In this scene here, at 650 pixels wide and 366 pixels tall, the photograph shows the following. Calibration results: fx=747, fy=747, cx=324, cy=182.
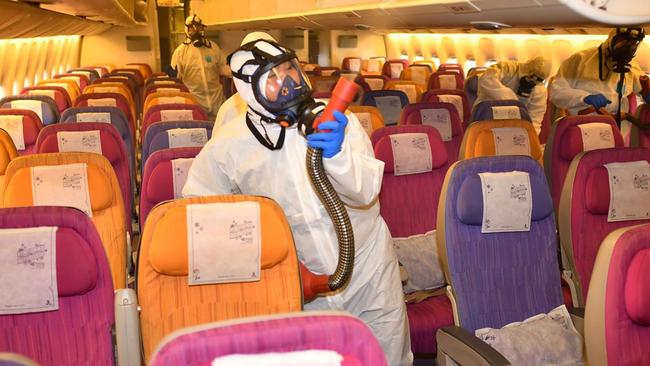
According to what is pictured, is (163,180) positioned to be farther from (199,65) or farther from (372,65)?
(372,65)

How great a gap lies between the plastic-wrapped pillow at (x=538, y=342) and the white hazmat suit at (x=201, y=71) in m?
8.73

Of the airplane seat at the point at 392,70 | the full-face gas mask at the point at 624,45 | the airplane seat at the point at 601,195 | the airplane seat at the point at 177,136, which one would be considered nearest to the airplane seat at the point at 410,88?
the full-face gas mask at the point at 624,45

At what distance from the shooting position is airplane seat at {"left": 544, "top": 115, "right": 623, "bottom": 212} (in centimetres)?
430

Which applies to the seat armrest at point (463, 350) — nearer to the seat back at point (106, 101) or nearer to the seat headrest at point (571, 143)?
the seat headrest at point (571, 143)

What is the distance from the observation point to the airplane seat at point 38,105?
21.5ft

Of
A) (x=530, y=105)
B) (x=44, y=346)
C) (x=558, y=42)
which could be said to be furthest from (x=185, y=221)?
(x=558, y=42)

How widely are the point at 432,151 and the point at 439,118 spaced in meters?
1.58

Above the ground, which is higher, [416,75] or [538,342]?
[416,75]

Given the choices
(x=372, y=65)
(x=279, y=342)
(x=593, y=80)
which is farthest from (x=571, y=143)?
(x=372, y=65)

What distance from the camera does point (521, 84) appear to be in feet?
25.8

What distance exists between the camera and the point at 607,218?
3242mm

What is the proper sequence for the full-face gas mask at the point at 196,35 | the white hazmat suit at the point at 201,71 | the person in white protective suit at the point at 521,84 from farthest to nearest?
the white hazmat suit at the point at 201,71
the full-face gas mask at the point at 196,35
the person in white protective suit at the point at 521,84

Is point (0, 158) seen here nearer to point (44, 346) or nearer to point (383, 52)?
point (44, 346)

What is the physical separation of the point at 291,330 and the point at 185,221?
40.2 inches
